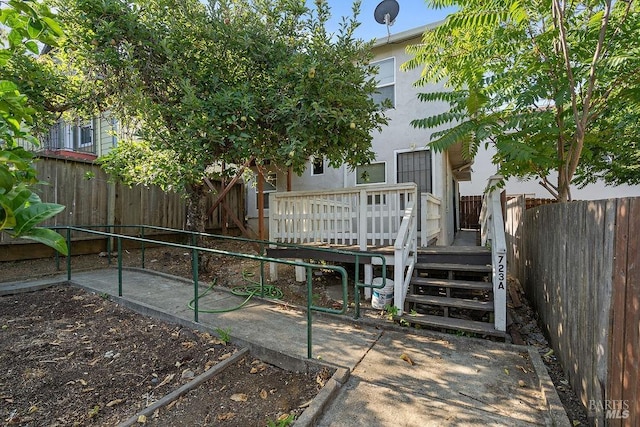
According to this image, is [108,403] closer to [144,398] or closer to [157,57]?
[144,398]

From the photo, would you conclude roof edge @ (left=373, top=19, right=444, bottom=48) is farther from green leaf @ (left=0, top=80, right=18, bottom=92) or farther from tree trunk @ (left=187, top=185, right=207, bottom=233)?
green leaf @ (left=0, top=80, right=18, bottom=92)

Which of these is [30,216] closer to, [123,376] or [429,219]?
[123,376]

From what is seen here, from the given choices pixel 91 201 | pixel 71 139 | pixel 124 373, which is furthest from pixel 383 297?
pixel 71 139

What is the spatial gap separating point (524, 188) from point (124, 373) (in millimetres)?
19231

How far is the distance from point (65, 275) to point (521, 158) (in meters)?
7.07

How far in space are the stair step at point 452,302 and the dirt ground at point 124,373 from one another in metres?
0.52

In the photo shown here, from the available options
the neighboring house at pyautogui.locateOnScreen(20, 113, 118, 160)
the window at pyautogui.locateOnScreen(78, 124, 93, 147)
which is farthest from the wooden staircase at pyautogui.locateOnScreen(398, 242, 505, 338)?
the window at pyautogui.locateOnScreen(78, 124, 93, 147)

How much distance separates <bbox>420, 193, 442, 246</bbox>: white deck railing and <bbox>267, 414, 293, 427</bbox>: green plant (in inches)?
161

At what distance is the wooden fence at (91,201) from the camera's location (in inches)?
248

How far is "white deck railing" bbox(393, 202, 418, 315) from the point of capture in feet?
14.3

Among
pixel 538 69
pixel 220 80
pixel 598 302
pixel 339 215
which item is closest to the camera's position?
pixel 598 302

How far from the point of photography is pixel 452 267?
15.7ft

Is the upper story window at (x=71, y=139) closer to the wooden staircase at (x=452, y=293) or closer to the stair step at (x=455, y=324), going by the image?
the wooden staircase at (x=452, y=293)

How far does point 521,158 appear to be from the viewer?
3.35 m
